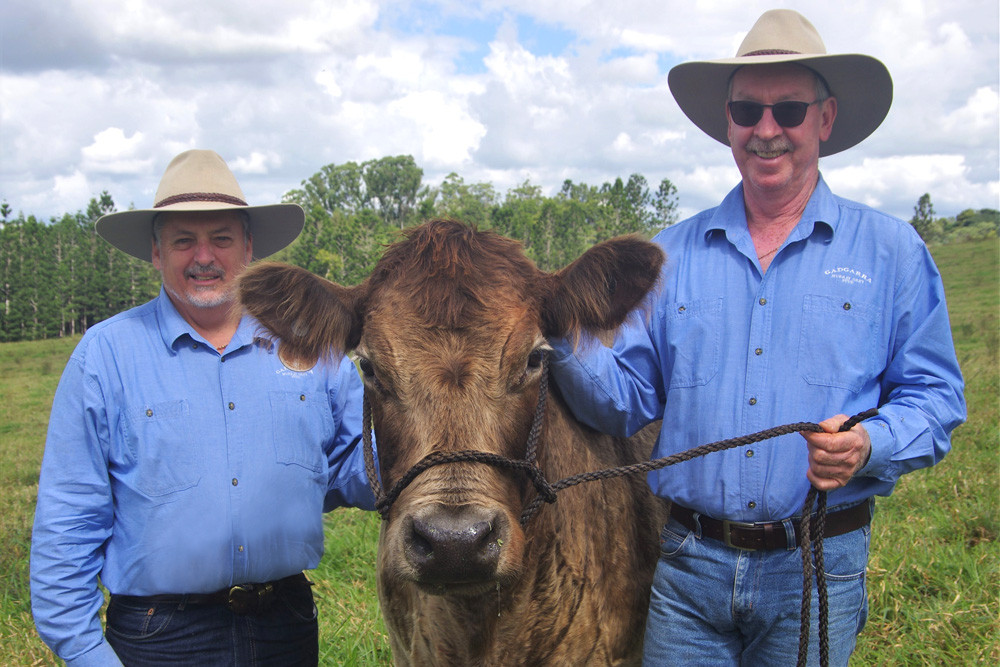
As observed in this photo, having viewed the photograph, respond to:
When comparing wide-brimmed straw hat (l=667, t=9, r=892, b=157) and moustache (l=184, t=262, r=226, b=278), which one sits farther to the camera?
moustache (l=184, t=262, r=226, b=278)

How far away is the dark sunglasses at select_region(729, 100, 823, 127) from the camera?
320cm

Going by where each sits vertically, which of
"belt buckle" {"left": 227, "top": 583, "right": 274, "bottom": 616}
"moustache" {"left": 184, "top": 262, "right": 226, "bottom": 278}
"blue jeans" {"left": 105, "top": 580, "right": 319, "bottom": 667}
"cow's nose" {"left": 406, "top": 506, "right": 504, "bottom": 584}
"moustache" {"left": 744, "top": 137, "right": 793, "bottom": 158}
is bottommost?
"blue jeans" {"left": 105, "top": 580, "right": 319, "bottom": 667}

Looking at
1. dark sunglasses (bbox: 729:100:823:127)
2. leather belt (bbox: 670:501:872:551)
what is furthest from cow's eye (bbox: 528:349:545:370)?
dark sunglasses (bbox: 729:100:823:127)

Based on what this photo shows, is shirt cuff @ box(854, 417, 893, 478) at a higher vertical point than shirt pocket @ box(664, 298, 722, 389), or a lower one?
lower

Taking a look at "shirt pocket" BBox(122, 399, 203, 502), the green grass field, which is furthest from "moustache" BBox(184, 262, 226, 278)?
the green grass field

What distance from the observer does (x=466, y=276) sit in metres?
3.06

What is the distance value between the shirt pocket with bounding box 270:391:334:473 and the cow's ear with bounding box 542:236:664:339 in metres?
1.14

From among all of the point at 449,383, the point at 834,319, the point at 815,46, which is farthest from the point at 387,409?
the point at 815,46

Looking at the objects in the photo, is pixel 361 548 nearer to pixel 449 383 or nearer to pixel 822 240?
pixel 449 383

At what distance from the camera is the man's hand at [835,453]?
269cm

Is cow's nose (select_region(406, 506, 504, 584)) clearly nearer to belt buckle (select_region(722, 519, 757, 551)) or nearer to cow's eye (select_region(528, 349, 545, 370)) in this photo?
cow's eye (select_region(528, 349, 545, 370))

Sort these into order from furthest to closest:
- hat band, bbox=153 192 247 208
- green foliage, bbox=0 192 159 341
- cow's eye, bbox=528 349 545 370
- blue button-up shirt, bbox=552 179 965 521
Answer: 1. green foliage, bbox=0 192 159 341
2. hat band, bbox=153 192 247 208
3. cow's eye, bbox=528 349 545 370
4. blue button-up shirt, bbox=552 179 965 521

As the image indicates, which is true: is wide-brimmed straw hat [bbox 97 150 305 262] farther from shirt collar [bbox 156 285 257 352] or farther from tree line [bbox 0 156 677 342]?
tree line [bbox 0 156 677 342]

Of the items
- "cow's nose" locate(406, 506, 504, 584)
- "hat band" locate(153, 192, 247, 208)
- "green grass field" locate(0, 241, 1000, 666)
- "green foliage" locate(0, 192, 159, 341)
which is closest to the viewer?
"cow's nose" locate(406, 506, 504, 584)
